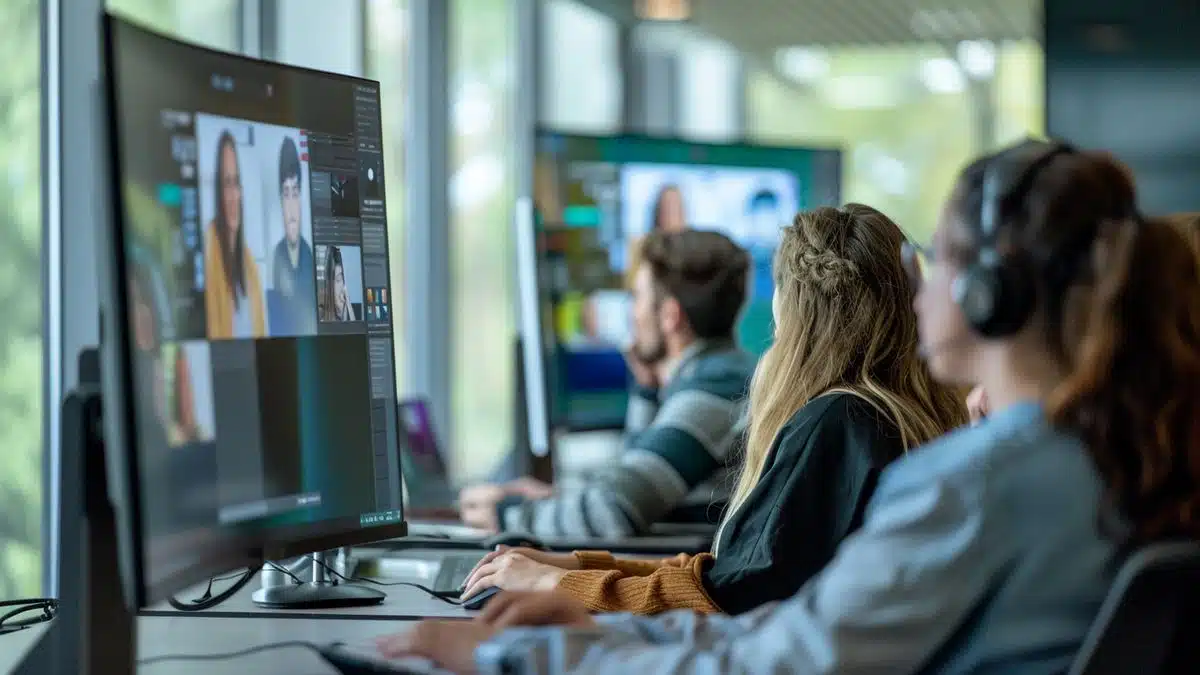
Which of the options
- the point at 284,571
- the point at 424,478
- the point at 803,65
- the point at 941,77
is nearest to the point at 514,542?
the point at 284,571

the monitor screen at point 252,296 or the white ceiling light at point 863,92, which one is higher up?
the white ceiling light at point 863,92

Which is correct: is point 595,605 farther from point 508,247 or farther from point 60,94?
point 508,247

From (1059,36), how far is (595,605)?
3512 millimetres

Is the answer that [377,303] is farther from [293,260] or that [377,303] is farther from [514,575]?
[514,575]

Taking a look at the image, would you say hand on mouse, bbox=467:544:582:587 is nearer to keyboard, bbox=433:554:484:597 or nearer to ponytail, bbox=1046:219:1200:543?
keyboard, bbox=433:554:484:597

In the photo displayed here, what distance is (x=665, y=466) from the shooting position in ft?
9.09

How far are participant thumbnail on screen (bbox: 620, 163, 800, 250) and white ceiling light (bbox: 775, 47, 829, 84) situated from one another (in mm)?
3541

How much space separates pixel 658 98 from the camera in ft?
24.7

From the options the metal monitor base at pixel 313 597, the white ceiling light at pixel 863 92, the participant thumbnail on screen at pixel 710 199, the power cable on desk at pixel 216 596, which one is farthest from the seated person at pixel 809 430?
the white ceiling light at pixel 863 92

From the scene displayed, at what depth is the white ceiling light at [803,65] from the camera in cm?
823

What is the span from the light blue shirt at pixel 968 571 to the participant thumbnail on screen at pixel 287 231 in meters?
0.56

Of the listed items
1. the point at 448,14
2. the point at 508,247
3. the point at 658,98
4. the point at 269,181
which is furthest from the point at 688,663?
the point at 658,98

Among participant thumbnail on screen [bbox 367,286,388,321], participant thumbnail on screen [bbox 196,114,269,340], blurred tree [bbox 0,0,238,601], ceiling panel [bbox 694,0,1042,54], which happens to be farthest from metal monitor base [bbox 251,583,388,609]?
ceiling panel [bbox 694,0,1042,54]

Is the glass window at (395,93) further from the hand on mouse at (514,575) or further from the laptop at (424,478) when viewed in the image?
the hand on mouse at (514,575)
